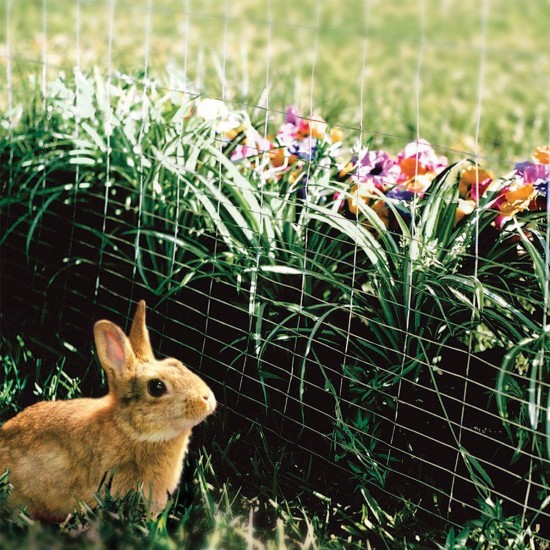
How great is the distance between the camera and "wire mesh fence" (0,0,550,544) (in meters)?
2.60

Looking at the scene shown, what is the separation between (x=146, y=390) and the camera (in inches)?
98.4

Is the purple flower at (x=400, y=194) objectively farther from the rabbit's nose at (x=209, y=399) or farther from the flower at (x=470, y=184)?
the rabbit's nose at (x=209, y=399)

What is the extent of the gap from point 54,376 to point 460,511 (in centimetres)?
129

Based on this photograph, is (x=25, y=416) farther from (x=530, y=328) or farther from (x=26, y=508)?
(x=530, y=328)

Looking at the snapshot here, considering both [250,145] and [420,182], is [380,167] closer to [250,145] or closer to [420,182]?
[420,182]

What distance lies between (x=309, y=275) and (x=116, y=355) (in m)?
0.63

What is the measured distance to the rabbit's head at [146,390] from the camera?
2475mm

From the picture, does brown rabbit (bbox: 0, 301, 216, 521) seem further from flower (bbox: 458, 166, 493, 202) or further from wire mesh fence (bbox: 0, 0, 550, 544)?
flower (bbox: 458, 166, 493, 202)

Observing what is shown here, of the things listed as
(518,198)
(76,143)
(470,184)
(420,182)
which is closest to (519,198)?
(518,198)

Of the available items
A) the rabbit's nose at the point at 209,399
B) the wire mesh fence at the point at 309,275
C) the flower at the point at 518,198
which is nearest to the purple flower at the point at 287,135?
the wire mesh fence at the point at 309,275

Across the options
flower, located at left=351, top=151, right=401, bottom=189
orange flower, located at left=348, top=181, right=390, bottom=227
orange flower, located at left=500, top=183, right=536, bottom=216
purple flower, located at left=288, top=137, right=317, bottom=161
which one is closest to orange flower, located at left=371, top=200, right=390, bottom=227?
orange flower, located at left=348, top=181, right=390, bottom=227

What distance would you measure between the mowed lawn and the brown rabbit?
4.34 feet

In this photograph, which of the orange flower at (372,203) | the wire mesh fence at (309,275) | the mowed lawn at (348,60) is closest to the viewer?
the wire mesh fence at (309,275)

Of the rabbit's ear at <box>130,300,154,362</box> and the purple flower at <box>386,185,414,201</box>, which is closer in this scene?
the rabbit's ear at <box>130,300,154,362</box>
